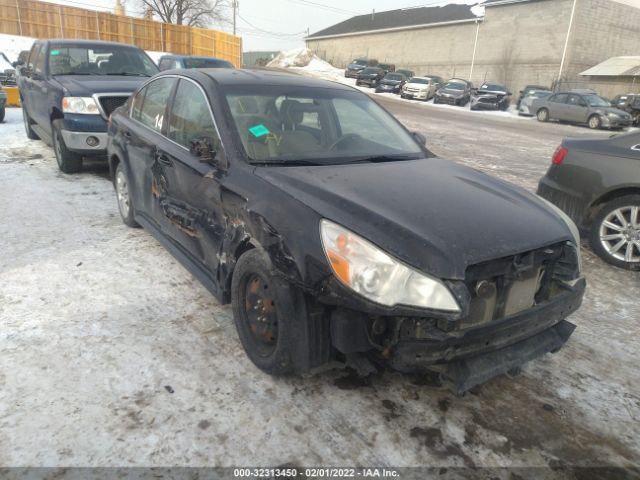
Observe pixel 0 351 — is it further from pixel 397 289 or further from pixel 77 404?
pixel 397 289

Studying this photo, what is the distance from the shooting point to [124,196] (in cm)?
498

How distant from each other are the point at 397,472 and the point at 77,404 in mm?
1670

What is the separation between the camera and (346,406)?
2596mm

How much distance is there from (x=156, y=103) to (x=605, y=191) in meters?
4.41

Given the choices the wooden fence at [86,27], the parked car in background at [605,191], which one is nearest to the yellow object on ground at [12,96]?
the parked car in background at [605,191]

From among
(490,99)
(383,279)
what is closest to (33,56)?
(383,279)

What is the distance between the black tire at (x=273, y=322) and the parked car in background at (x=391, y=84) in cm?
3432

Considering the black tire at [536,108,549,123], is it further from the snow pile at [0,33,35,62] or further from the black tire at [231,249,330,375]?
the snow pile at [0,33,35,62]

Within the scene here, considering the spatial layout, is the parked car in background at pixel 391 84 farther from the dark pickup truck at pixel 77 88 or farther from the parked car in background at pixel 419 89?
the dark pickup truck at pixel 77 88

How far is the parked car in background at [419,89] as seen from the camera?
103ft

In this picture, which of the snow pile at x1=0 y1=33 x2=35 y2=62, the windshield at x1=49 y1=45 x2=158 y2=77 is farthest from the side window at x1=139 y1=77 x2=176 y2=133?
the snow pile at x1=0 y1=33 x2=35 y2=62

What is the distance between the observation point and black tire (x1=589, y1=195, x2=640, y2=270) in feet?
15.3

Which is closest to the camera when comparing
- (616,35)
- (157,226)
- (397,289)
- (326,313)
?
(397,289)

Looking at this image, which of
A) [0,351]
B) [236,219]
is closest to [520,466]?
[236,219]
